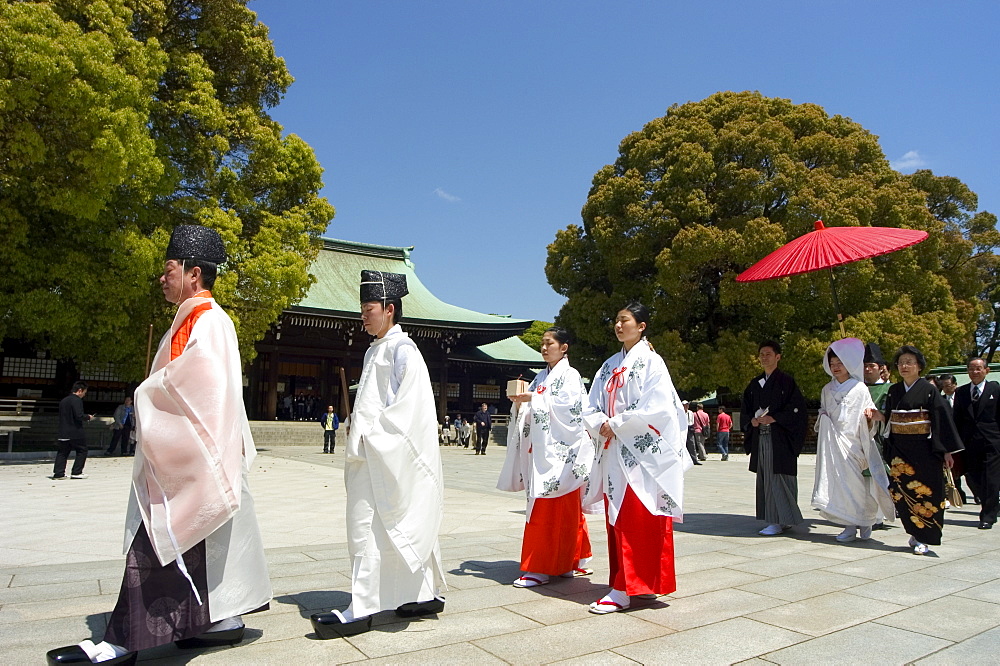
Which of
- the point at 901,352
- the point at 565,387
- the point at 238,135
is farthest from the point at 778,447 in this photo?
the point at 238,135

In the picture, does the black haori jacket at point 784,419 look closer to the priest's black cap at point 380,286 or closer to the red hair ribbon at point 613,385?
the red hair ribbon at point 613,385

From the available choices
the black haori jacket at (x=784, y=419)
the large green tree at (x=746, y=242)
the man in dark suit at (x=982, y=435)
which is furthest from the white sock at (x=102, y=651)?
the large green tree at (x=746, y=242)

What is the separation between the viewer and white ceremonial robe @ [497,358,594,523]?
4328 millimetres

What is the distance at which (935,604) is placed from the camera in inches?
152

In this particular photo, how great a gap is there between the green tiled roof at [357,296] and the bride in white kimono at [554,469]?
17.8 m

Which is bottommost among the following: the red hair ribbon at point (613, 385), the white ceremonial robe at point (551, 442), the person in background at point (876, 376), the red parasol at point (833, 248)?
the white ceremonial robe at point (551, 442)

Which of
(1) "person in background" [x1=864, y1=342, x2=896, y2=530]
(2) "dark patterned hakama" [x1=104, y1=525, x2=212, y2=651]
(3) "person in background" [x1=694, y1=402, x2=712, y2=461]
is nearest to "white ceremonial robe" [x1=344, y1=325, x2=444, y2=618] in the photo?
(2) "dark patterned hakama" [x1=104, y1=525, x2=212, y2=651]

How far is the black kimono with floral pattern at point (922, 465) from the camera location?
5492 millimetres

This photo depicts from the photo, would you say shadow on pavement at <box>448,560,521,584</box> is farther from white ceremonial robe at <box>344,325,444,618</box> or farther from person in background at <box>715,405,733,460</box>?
person in background at <box>715,405,733,460</box>

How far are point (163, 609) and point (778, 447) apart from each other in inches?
209

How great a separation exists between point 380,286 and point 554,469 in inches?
63.8

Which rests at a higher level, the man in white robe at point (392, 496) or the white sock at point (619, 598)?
the man in white robe at point (392, 496)

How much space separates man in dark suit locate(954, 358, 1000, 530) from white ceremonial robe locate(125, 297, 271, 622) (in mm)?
7222

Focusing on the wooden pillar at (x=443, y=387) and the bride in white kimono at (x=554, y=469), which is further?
the wooden pillar at (x=443, y=387)
